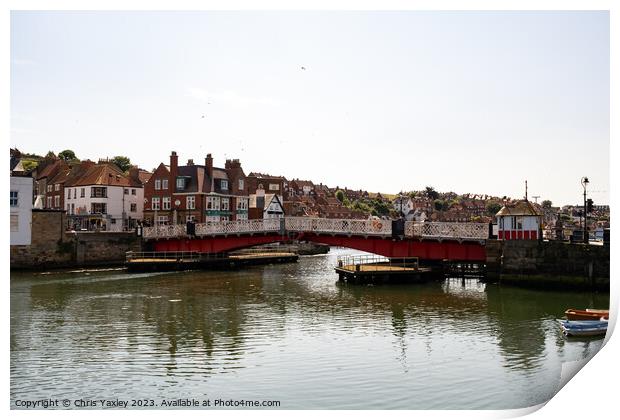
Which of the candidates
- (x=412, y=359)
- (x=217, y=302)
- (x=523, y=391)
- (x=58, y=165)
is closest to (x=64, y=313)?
(x=217, y=302)

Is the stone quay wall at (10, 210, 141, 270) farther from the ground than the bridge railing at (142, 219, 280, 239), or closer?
closer

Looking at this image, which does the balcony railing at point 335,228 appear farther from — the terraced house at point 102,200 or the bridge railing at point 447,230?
the terraced house at point 102,200

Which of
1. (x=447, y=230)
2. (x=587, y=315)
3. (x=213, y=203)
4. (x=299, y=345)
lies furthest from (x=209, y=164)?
(x=587, y=315)

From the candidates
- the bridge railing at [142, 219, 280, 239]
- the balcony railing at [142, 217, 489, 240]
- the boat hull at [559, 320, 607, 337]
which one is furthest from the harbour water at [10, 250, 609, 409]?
the bridge railing at [142, 219, 280, 239]

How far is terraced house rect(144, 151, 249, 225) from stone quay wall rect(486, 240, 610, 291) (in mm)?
33107

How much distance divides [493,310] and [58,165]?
61248 mm

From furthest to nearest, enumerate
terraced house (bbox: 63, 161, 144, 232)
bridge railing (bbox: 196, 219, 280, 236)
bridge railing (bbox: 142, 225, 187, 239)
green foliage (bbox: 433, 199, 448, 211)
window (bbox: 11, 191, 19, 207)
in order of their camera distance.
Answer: green foliage (bbox: 433, 199, 448, 211) < terraced house (bbox: 63, 161, 144, 232) < bridge railing (bbox: 142, 225, 187, 239) < bridge railing (bbox: 196, 219, 280, 236) < window (bbox: 11, 191, 19, 207)

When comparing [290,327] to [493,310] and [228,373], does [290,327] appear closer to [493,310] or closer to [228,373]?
[228,373]

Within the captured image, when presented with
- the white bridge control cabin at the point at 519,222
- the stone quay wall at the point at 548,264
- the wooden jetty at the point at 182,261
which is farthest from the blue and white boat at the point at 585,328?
the wooden jetty at the point at 182,261

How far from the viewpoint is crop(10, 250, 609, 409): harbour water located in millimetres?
17531

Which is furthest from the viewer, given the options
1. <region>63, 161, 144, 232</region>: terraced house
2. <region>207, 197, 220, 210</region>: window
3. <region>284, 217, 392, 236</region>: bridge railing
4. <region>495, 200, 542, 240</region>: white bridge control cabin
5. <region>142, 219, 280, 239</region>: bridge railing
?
<region>207, 197, 220, 210</region>: window

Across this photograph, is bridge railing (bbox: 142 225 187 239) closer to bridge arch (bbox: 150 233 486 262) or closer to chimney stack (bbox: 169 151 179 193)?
bridge arch (bbox: 150 233 486 262)

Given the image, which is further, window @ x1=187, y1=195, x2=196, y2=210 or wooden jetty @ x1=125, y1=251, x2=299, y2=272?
window @ x1=187, y1=195, x2=196, y2=210

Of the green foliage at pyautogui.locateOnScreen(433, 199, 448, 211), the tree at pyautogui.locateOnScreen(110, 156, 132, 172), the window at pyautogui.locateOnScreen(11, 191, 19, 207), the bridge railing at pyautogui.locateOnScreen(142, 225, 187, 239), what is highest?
the tree at pyautogui.locateOnScreen(110, 156, 132, 172)
